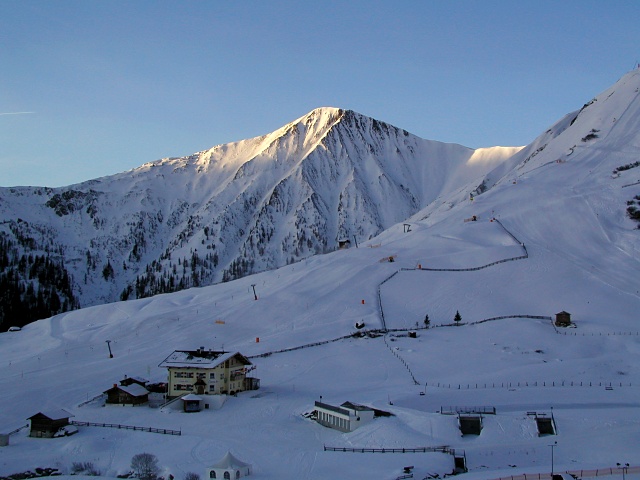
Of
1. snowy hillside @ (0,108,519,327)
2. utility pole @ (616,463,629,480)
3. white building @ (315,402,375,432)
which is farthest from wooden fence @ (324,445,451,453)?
snowy hillside @ (0,108,519,327)

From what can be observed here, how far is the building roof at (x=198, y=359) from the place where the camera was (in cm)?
4463

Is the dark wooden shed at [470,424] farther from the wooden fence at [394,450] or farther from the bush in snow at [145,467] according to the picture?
the bush in snow at [145,467]

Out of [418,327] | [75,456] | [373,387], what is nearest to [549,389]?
[373,387]

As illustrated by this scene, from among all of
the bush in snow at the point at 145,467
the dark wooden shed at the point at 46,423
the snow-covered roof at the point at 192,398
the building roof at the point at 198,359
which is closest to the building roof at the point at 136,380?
the building roof at the point at 198,359

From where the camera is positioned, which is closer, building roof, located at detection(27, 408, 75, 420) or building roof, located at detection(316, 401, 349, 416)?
building roof, located at detection(316, 401, 349, 416)

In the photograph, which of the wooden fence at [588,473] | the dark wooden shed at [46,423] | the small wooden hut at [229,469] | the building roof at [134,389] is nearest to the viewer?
the wooden fence at [588,473]

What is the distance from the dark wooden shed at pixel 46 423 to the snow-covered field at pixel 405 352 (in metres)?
0.84

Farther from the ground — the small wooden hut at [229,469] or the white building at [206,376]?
the white building at [206,376]

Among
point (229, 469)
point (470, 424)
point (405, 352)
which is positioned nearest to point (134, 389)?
point (229, 469)

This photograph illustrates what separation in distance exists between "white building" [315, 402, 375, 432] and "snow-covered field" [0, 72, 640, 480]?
866 millimetres

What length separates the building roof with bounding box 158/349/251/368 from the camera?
44.6 metres

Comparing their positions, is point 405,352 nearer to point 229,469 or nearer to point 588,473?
point 229,469

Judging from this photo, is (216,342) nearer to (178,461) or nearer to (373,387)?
(373,387)

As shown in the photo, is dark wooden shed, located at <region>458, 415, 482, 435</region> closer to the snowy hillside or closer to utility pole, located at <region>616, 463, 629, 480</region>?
utility pole, located at <region>616, 463, 629, 480</region>
